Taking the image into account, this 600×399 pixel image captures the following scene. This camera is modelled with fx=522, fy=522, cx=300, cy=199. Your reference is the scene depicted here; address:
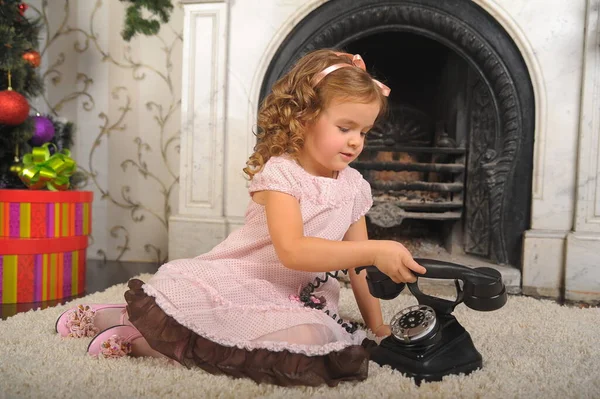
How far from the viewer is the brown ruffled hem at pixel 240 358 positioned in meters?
0.85

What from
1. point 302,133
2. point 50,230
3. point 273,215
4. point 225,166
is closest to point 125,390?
point 273,215

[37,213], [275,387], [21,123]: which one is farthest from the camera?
[21,123]

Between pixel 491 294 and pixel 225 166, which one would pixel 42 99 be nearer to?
pixel 225 166

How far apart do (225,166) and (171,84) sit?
1.81 feet

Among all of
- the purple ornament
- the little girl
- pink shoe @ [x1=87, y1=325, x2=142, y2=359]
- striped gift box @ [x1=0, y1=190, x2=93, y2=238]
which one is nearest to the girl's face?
the little girl

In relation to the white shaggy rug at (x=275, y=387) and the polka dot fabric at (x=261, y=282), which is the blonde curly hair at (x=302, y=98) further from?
the white shaggy rug at (x=275, y=387)

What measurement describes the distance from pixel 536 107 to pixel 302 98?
116cm

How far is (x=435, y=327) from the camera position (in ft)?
2.85

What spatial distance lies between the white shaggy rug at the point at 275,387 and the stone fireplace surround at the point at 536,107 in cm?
60

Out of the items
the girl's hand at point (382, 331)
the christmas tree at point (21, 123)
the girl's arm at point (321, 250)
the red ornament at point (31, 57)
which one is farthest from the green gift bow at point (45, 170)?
the girl's hand at point (382, 331)

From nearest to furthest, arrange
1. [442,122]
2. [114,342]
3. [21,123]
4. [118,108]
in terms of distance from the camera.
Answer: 1. [114,342]
2. [21,123]
3. [442,122]
4. [118,108]

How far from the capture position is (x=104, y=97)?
7.69 feet

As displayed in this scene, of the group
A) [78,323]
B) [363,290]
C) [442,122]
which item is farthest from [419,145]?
[78,323]

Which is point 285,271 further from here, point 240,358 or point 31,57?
point 31,57
